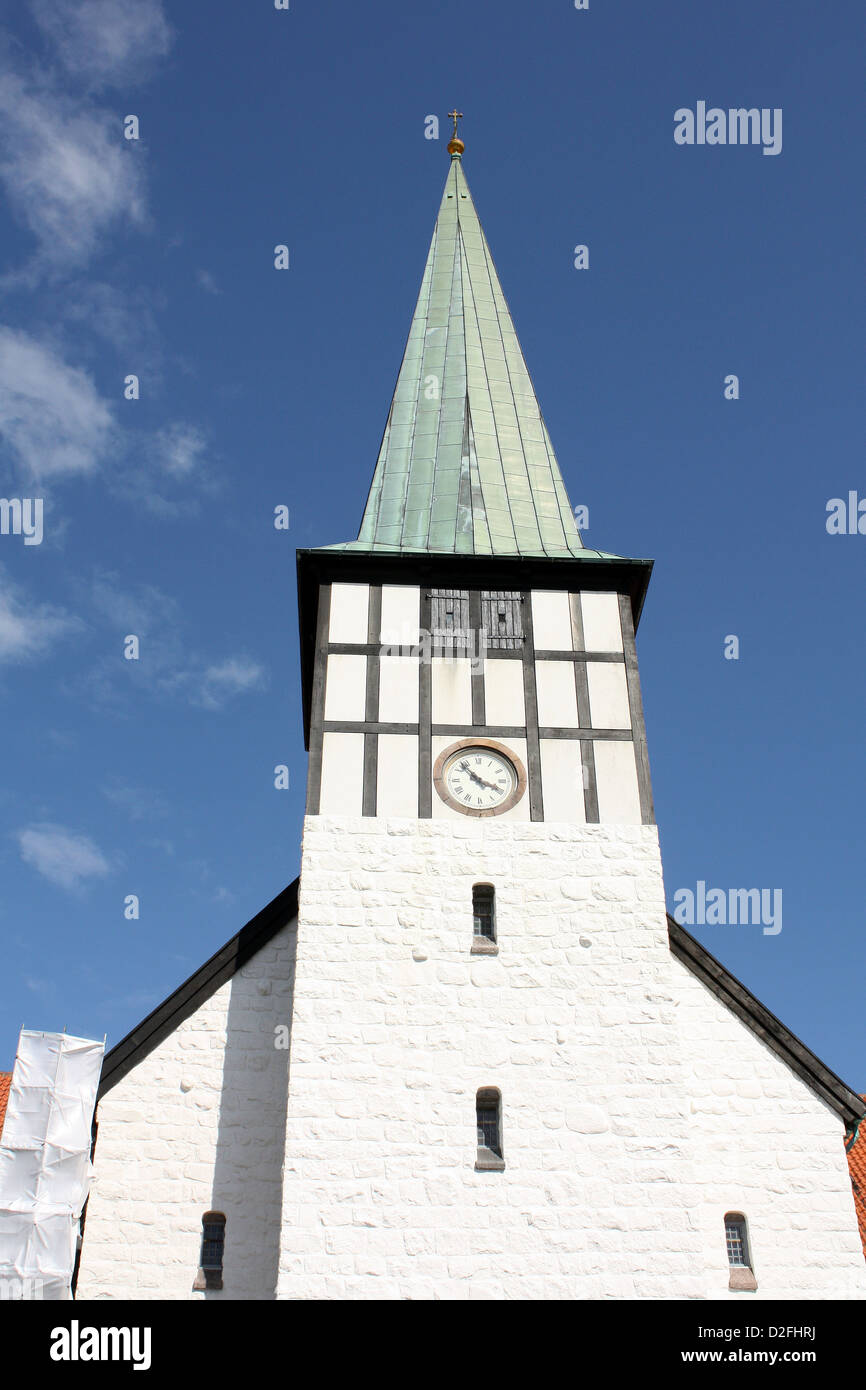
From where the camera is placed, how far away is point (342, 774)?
14000 millimetres

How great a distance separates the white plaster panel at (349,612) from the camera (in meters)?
15.0

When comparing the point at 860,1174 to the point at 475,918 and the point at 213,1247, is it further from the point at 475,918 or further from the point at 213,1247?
the point at 213,1247

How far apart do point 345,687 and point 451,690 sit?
1.18 metres

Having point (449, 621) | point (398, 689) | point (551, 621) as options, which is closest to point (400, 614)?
point (449, 621)

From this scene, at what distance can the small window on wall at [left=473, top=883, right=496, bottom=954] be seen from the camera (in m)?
13.2

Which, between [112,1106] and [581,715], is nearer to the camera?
[112,1106]

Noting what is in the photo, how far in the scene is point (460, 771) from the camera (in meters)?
14.1

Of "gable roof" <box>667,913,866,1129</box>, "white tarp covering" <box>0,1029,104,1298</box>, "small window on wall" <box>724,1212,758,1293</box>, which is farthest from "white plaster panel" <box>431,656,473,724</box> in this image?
"small window on wall" <box>724,1212,758,1293</box>

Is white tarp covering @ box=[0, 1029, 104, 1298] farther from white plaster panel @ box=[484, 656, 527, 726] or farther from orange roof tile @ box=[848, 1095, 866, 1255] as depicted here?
orange roof tile @ box=[848, 1095, 866, 1255]

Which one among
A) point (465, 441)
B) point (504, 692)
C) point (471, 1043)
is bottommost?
point (471, 1043)

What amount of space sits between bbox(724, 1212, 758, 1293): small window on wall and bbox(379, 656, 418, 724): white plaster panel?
5961 millimetres

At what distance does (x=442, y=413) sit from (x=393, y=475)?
143 centimetres
